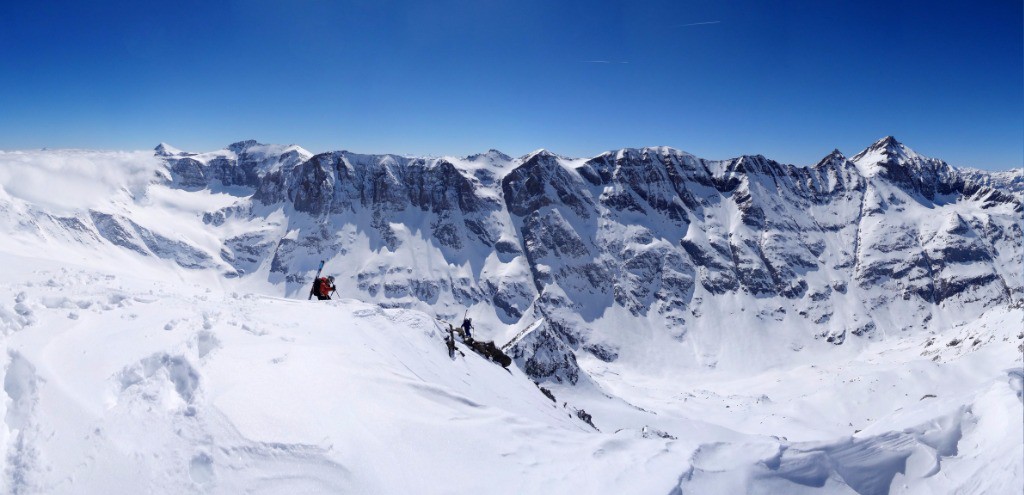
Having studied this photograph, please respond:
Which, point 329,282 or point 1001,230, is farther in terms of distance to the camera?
point 1001,230

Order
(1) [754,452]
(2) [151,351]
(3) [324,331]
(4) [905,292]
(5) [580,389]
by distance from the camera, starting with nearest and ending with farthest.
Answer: (1) [754,452] → (2) [151,351] → (3) [324,331] → (5) [580,389] → (4) [905,292]

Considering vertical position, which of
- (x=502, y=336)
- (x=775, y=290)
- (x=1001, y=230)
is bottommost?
(x=502, y=336)

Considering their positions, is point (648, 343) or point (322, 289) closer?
point (322, 289)

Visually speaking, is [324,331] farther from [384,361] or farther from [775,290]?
[775,290]

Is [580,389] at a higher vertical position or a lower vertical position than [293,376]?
lower

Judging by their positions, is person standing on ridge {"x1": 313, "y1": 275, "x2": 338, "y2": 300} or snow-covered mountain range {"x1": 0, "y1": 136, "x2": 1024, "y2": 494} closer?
snow-covered mountain range {"x1": 0, "y1": 136, "x2": 1024, "y2": 494}

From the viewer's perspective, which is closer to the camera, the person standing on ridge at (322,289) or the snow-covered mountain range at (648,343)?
the snow-covered mountain range at (648,343)

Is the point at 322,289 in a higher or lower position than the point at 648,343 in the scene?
higher

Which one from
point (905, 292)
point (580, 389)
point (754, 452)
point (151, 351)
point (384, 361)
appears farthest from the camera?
point (905, 292)

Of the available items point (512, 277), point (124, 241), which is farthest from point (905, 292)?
point (124, 241)
